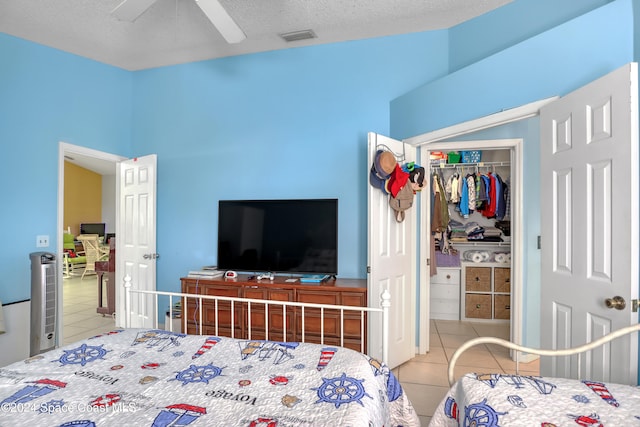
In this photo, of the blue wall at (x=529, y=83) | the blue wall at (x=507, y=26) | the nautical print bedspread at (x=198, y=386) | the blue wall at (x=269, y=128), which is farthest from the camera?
the blue wall at (x=269, y=128)

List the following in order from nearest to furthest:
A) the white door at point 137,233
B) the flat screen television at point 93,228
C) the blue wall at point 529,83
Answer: the blue wall at point 529,83
the white door at point 137,233
the flat screen television at point 93,228

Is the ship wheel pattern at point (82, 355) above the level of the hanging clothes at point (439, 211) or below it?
below

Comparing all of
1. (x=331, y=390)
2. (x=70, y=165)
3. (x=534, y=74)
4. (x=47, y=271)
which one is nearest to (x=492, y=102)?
(x=534, y=74)

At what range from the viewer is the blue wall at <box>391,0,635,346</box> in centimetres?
182

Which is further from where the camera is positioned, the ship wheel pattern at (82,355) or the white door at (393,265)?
the white door at (393,265)

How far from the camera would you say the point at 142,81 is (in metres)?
3.99

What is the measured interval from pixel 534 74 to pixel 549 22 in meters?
0.59

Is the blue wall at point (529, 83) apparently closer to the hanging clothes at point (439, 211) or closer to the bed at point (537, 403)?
the hanging clothes at point (439, 211)

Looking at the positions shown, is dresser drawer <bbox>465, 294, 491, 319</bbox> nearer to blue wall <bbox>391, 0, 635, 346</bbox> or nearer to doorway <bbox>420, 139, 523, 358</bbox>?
doorway <bbox>420, 139, 523, 358</bbox>

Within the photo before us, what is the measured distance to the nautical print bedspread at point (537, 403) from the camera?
1.12 metres

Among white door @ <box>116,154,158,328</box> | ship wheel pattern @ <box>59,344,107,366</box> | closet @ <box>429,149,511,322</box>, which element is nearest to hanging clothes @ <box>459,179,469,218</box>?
closet @ <box>429,149,511,322</box>

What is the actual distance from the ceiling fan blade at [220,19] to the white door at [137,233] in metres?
1.95

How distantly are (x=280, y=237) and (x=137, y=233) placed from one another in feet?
5.69

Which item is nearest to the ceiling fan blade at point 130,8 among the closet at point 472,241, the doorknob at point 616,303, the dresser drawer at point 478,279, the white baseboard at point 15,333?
the white baseboard at point 15,333
